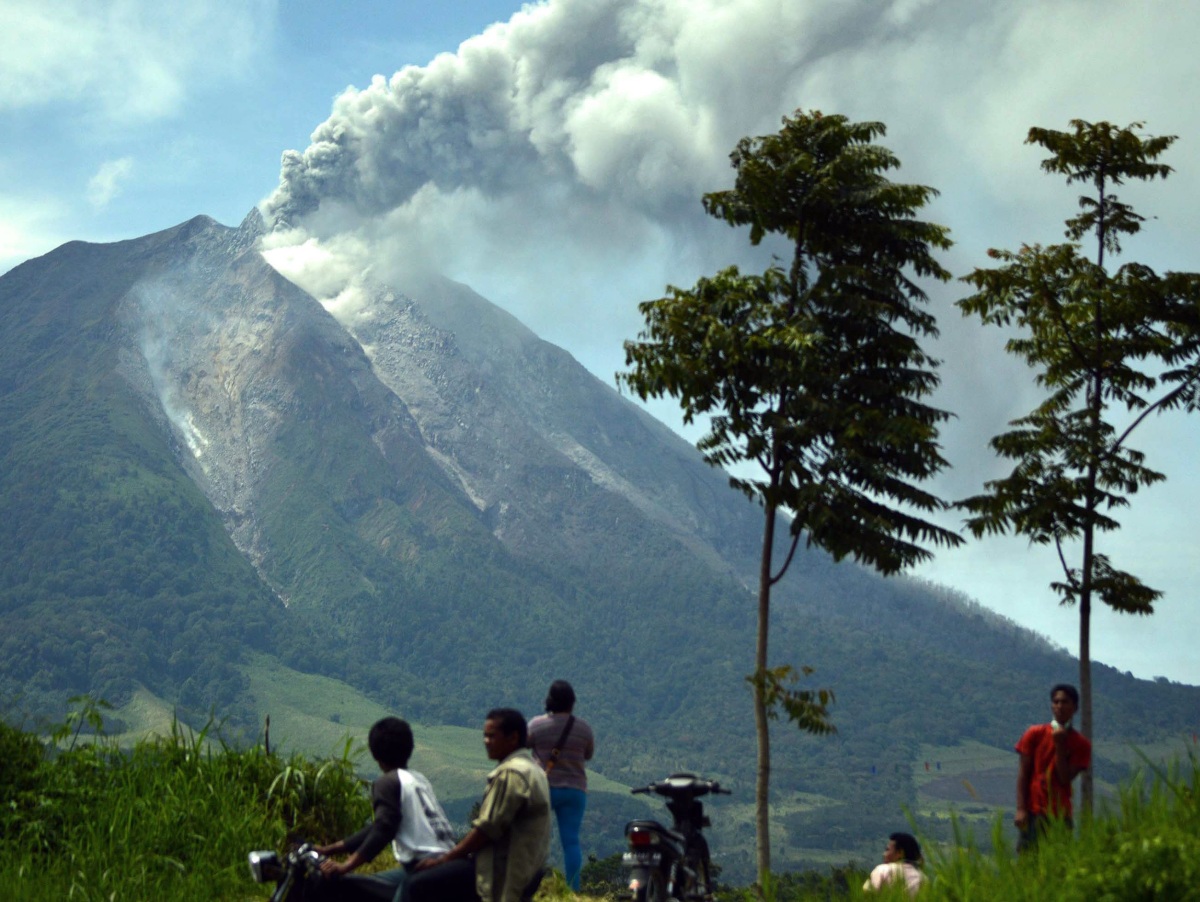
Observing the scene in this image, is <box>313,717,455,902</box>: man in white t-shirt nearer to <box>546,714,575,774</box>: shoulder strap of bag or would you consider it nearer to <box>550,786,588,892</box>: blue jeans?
<box>546,714,575,774</box>: shoulder strap of bag

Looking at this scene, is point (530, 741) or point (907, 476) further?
point (907, 476)

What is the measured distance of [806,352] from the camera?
1488 centimetres

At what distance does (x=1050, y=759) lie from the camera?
984 cm

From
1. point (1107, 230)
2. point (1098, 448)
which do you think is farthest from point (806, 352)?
point (1107, 230)

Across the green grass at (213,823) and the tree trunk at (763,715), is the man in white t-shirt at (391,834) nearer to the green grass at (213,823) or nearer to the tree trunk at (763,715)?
the green grass at (213,823)

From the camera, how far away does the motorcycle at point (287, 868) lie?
23.5ft

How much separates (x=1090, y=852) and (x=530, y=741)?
5.19 metres

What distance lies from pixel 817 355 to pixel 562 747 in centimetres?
641

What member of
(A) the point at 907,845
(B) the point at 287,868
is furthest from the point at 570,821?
(B) the point at 287,868

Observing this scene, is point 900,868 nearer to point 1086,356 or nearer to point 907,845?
point 907,845

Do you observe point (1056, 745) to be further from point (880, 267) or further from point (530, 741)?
point (880, 267)

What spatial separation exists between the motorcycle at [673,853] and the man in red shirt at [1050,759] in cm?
263

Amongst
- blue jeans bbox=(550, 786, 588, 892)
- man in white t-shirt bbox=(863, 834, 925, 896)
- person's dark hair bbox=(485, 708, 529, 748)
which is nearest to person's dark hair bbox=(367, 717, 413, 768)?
person's dark hair bbox=(485, 708, 529, 748)

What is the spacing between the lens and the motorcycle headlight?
714 centimetres
